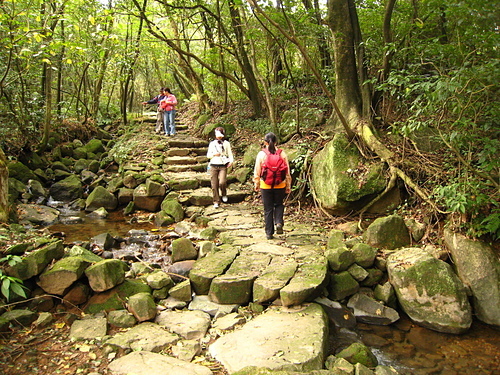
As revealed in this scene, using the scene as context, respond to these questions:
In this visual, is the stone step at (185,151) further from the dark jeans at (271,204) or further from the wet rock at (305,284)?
the wet rock at (305,284)

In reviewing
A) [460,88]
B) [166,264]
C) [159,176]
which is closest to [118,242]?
[166,264]

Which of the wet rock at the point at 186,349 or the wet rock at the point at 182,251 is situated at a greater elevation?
the wet rock at the point at 182,251

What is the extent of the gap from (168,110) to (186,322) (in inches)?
418

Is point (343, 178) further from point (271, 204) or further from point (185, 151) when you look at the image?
point (185, 151)

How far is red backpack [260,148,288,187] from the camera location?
232 inches

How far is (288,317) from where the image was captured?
4.10 meters

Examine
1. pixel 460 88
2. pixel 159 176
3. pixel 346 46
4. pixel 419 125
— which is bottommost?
pixel 159 176

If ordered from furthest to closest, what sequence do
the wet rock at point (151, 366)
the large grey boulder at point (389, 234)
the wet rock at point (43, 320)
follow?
the large grey boulder at point (389, 234)
the wet rock at point (43, 320)
the wet rock at point (151, 366)

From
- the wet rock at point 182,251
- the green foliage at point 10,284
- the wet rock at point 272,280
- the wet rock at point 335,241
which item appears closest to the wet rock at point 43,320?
the green foliage at point 10,284

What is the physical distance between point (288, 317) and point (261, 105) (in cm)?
945

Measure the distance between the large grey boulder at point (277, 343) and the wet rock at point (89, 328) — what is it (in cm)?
130

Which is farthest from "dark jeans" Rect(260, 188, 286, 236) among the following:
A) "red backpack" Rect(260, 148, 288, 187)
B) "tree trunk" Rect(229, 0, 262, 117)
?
"tree trunk" Rect(229, 0, 262, 117)

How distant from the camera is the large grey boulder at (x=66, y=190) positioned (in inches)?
395

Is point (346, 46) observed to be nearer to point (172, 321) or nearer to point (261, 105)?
point (261, 105)
